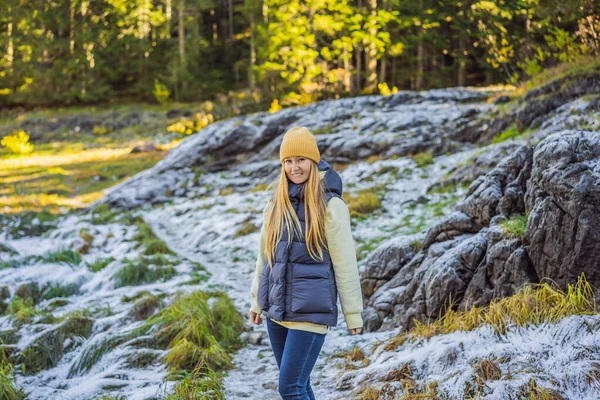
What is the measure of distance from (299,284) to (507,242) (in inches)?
94.9

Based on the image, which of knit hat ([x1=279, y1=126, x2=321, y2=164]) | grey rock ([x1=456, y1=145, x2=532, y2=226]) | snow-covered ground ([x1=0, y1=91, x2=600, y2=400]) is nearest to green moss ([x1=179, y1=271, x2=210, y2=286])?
snow-covered ground ([x1=0, y1=91, x2=600, y2=400])

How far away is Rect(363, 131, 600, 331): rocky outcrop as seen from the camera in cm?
422

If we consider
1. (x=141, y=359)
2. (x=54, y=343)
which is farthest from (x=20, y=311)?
(x=141, y=359)

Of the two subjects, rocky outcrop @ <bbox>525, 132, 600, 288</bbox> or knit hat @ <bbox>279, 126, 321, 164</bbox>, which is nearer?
knit hat @ <bbox>279, 126, 321, 164</bbox>

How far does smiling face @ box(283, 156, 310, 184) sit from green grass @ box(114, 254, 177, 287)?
17.1 ft

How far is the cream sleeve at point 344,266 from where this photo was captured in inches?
124

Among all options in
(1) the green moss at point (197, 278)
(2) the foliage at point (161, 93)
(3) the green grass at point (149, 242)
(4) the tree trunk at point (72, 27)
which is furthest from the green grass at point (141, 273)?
(4) the tree trunk at point (72, 27)

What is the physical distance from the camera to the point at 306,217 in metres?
3.17

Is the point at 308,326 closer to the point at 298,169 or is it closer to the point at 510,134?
the point at 298,169

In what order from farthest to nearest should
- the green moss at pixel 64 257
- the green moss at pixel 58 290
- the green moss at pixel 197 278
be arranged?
1. the green moss at pixel 64 257
2. the green moss at pixel 197 278
3. the green moss at pixel 58 290

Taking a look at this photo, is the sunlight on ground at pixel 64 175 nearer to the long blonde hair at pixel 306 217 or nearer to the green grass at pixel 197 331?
the green grass at pixel 197 331

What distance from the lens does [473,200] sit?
575 cm

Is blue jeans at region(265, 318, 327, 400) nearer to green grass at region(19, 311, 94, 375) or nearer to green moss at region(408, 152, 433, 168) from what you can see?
green grass at region(19, 311, 94, 375)

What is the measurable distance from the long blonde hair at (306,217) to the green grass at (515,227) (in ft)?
7.47
